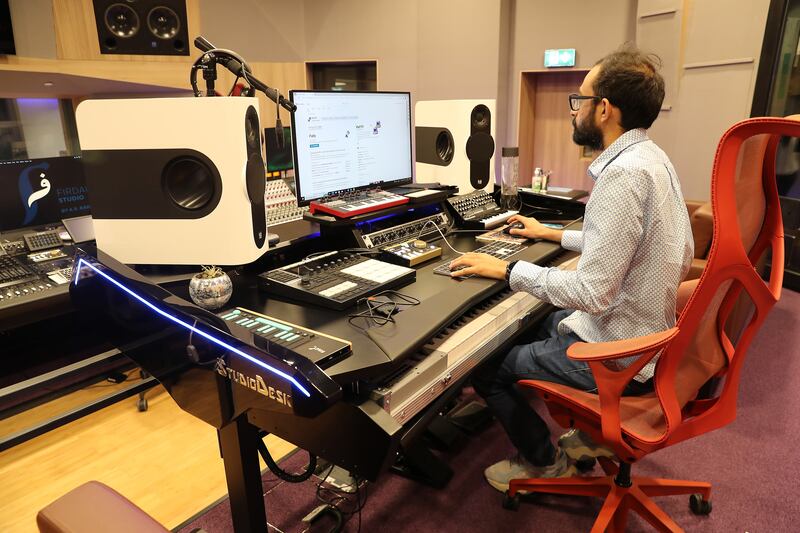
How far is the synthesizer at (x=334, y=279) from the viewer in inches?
54.4

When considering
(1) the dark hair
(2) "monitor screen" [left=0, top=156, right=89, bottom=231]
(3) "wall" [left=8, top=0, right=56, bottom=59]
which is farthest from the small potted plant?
(3) "wall" [left=8, top=0, right=56, bottom=59]

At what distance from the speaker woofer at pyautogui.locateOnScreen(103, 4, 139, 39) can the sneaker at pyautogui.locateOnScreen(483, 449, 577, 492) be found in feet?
8.23

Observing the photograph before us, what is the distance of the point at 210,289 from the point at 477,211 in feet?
4.20

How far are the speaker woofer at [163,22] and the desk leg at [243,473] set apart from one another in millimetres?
2185

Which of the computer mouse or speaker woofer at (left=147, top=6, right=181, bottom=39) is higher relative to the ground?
speaker woofer at (left=147, top=6, right=181, bottom=39)

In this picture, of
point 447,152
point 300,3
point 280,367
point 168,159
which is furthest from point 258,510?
point 300,3

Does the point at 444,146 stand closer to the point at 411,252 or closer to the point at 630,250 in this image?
the point at 411,252

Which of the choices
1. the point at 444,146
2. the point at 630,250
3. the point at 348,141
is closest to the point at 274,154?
the point at 348,141

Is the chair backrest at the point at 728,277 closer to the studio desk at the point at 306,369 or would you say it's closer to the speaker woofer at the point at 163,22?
the studio desk at the point at 306,369

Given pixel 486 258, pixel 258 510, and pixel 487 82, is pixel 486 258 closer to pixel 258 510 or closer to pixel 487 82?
pixel 258 510

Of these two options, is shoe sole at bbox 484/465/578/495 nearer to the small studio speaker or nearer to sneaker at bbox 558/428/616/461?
sneaker at bbox 558/428/616/461

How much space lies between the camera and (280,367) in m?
0.91

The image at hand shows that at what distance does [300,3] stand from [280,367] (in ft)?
20.7

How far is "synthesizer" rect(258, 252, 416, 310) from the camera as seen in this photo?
1383mm
